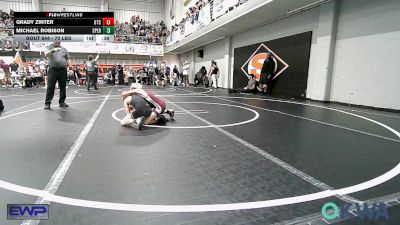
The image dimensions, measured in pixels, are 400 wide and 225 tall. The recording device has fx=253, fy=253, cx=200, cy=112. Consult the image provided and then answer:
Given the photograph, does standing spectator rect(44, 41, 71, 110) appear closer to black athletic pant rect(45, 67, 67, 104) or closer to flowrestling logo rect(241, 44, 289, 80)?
black athletic pant rect(45, 67, 67, 104)

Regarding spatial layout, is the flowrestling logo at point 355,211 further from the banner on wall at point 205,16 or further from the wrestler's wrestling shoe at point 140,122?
the banner on wall at point 205,16

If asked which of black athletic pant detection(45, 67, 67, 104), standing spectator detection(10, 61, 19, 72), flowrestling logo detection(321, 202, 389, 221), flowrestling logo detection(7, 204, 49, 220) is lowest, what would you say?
flowrestling logo detection(7, 204, 49, 220)

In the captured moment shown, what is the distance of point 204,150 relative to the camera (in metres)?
3.18

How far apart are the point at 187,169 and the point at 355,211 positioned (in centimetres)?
146

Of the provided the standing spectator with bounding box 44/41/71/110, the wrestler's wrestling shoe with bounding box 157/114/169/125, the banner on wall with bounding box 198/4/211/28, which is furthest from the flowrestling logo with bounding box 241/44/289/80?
the standing spectator with bounding box 44/41/71/110

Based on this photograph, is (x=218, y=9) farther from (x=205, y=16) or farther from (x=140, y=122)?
(x=140, y=122)

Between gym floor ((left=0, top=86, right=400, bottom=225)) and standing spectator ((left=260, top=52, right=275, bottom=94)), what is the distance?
722cm

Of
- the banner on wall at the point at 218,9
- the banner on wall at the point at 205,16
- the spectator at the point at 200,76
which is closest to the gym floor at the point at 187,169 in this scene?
the banner on wall at the point at 218,9

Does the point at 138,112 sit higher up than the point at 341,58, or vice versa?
the point at 341,58

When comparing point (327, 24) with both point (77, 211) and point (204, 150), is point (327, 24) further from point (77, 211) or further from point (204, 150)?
point (77, 211)

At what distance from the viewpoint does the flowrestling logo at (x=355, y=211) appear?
5.67 feet

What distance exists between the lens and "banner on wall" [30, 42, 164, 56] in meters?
22.6

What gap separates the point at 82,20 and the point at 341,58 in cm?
1155

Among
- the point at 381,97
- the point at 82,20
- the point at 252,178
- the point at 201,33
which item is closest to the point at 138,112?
the point at 252,178
